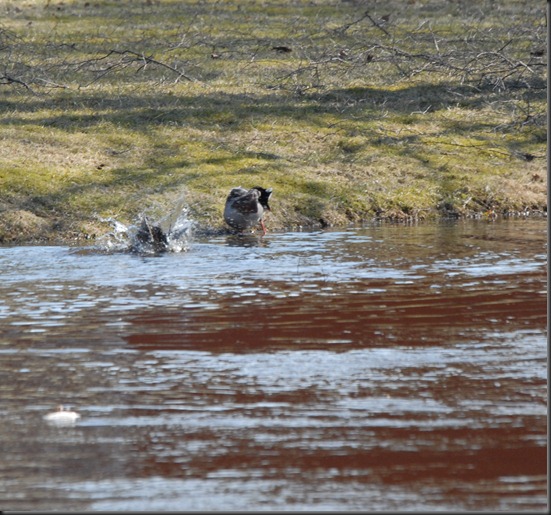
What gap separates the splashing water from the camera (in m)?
12.0

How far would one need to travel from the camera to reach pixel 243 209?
42.4 ft

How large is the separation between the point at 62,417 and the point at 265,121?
1142cm

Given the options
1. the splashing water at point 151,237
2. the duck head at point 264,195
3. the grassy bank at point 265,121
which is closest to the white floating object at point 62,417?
the splashing water at point 151,237

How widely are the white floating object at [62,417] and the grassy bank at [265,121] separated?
23.5 ft

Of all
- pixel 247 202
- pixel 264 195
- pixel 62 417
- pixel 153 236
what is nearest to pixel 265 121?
pixel 264 195

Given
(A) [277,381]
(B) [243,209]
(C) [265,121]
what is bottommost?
(A) [277,381]

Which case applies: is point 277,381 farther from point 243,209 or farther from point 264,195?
point 264,195

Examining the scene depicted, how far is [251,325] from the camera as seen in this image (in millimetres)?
8305

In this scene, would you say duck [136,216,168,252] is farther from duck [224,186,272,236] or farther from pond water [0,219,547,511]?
duck [224,186,272,236]

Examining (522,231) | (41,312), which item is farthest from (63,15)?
(41,312)

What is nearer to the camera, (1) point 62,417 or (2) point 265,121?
(1) point 62,417

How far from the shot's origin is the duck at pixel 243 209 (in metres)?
12.9

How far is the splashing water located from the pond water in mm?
633

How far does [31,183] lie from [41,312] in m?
5.54
